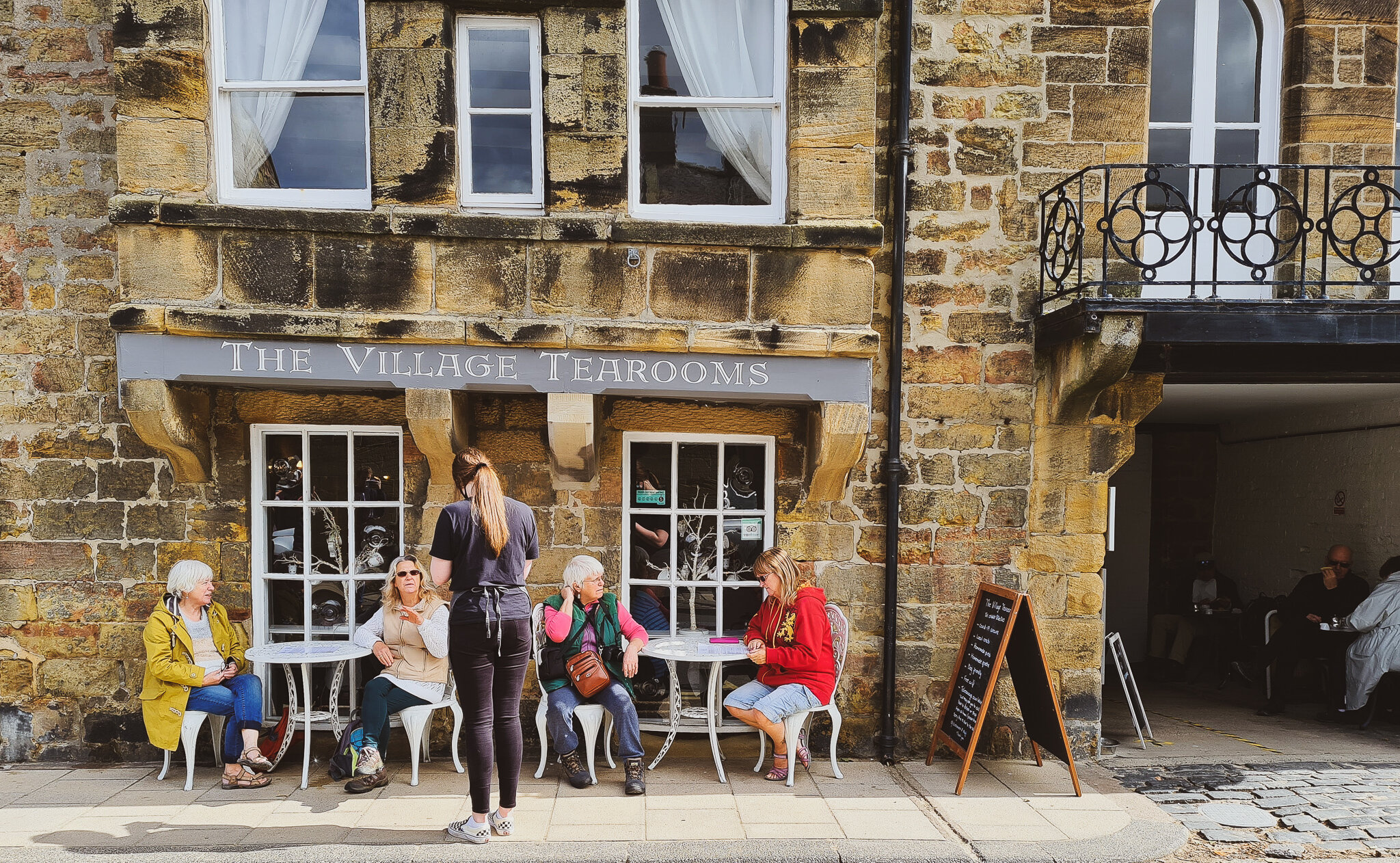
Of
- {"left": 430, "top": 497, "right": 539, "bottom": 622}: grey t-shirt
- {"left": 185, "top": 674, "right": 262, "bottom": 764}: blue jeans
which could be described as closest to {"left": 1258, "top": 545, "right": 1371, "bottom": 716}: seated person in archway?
{"left": 430, "top": 497, "right": 539, "bottom": 622}: grey t-shirt

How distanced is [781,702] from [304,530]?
3228 millimetres

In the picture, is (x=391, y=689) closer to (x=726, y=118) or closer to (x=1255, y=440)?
(x=726, y=118)

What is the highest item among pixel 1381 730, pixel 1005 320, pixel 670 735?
pixel 1005 320

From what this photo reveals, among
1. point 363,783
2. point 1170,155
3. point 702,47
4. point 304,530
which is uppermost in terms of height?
point 702,47

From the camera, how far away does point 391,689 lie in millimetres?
4781

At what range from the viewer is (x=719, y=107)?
16.9ft

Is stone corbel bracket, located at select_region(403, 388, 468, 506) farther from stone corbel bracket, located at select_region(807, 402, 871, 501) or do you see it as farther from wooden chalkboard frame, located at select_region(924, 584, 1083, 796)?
wooden chalkboard frame, located at select_region(924, 584, 1083, 796)

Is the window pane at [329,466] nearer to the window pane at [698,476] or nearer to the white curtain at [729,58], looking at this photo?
the window pane at [698,476]

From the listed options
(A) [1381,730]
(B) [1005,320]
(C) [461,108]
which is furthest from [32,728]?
(A) [1381,730]

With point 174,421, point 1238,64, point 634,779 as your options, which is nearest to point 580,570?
point 634,779

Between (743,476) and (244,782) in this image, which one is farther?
(743,476)

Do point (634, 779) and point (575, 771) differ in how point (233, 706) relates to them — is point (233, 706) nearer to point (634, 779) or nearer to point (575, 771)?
point (575, 771)

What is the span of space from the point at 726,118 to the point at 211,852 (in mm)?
4766

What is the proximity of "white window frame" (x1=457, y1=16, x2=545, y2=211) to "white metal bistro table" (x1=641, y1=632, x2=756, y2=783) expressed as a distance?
108 inches
